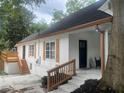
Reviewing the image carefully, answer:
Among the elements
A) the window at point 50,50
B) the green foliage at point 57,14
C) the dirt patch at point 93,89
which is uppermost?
the green foliage at point 57,14

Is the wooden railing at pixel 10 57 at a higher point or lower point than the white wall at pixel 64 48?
lower

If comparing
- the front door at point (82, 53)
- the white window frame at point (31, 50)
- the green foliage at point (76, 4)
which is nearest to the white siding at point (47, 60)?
the white window frame at point (31, 50)

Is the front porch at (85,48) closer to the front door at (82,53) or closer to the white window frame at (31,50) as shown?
the front door at (82,53)

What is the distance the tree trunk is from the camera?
6434 mm

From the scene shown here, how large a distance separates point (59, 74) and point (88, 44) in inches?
148

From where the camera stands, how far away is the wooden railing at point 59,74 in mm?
10447

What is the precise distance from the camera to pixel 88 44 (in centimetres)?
1345

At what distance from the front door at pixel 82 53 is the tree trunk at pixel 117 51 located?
630cm

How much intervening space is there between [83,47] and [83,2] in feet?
85.5

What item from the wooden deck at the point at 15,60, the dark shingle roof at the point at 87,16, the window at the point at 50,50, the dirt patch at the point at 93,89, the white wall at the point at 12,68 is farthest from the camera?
the white wall at the point at 12,68

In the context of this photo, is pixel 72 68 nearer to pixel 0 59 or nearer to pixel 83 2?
pixel 0 59

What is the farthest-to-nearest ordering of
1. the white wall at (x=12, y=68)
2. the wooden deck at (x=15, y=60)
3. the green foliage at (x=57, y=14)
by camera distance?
the green foliage at (x=57, y=14)
the white wall at (x=12, y=68)
the wooden deck at (x=15, y=60)

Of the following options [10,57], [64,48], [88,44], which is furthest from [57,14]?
[64,48]

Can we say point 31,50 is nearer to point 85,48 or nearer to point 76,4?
point 85,48
